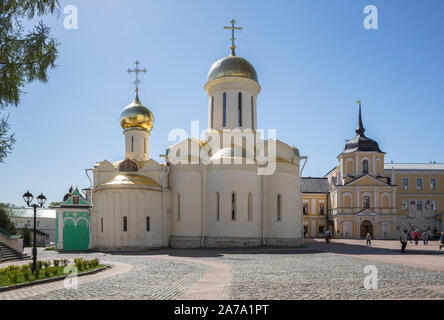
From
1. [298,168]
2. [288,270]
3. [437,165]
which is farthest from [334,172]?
[288,270]

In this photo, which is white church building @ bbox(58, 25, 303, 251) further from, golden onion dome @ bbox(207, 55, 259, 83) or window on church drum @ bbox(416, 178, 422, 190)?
window on church drum @ bbox(416, 178, 422, 190)

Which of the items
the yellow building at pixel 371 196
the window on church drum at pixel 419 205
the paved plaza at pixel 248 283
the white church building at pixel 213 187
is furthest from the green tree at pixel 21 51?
the window on church drum at pixel 419 205

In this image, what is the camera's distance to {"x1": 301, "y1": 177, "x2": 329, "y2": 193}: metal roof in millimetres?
54312

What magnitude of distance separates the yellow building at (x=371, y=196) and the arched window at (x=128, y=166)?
29120 mm

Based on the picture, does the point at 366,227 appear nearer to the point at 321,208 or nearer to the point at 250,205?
the point at 321,208

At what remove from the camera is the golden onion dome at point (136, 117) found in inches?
1203

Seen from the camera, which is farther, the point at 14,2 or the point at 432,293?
the point at 14,2

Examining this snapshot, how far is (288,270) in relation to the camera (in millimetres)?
13898

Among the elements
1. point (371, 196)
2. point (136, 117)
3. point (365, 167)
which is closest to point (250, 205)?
point (136, 117)

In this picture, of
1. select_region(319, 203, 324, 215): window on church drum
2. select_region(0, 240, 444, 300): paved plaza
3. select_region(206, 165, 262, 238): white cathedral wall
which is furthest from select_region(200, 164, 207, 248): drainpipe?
select_region(319, 203, 324, 215): window on church drum

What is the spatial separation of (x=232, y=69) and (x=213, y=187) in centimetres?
975
